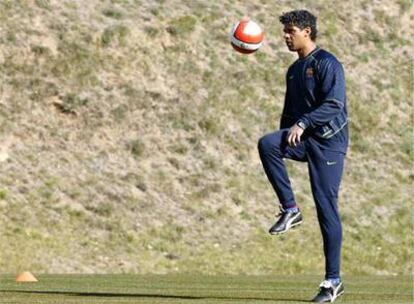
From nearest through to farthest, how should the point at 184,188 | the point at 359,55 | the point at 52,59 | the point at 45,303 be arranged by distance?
the point at 45,303 → the point at 184,188 → the point at 52,59 → the point at 359,55

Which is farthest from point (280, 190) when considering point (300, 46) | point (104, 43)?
point (104, 43)

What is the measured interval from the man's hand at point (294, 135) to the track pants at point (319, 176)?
4.3 inches

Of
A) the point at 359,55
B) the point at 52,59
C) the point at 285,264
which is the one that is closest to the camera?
the point at 285,264

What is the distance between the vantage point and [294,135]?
36.3 feet

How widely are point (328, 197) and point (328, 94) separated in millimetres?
900

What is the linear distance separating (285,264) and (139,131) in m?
5.47

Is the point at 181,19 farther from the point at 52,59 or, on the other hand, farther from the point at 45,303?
the point at 45,303

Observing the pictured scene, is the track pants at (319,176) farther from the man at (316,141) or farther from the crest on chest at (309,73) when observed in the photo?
the crest on chest at (309,73)

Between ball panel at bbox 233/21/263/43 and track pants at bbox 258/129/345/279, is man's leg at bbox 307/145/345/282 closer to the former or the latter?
track pants at bbox 258/129/345/279

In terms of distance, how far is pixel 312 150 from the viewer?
11375 mm

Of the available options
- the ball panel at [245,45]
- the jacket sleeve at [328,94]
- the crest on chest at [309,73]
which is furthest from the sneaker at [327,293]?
the ball panel at [245,45]

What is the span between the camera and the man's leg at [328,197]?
11250mm

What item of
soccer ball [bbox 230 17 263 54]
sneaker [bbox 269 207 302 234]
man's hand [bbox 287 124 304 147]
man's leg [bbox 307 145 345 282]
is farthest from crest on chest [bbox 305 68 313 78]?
soccer ball [bbox 230 17 263 54]

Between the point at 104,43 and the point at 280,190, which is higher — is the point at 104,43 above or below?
below
